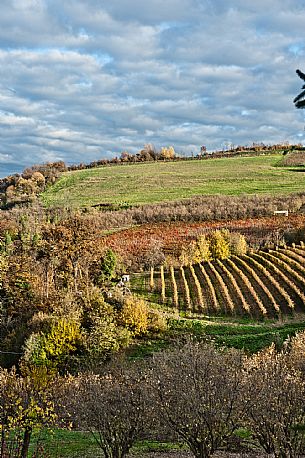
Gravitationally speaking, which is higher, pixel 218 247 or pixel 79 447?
pixel 218 247

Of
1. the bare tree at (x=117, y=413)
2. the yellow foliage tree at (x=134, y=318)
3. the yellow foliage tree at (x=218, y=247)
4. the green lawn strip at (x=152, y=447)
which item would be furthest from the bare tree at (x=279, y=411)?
the yellow foliage tree at (x=218, y=247)

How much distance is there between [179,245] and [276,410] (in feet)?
171

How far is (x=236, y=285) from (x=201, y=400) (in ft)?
112

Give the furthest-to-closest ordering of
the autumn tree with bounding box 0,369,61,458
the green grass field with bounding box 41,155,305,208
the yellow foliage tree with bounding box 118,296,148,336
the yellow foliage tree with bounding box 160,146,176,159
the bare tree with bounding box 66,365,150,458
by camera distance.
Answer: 1. the yellow foliage tree with bounding box 160,146,176,159
2. the green grass field with bounding box 41,155,305,208
3. the yellow foliage tree with bounding box 118,296,148,336
4. the bare tree with bounding box 66,365,150,458
5. the autumn tree with bounding box 0,369,61,458

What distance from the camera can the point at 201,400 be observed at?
13203 mm

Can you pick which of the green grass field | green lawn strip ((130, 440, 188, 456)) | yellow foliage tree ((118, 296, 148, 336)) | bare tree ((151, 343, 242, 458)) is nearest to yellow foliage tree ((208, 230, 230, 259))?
yellow foliage tree ((118, 296, 148, 336))

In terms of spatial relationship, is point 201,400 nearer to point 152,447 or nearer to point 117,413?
point 117,413

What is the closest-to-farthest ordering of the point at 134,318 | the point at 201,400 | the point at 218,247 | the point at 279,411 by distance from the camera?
1. the point at 279,411
2. the point at 201,400
3. the point at 134,318
4. the point at 218,247

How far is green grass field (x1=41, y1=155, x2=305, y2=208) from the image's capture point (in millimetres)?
92625

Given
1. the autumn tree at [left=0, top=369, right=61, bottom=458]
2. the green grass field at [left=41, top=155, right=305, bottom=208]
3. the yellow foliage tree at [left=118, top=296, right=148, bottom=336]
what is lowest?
the yellow foliage tree at [left=118, top=296, right=148, bottom=336]

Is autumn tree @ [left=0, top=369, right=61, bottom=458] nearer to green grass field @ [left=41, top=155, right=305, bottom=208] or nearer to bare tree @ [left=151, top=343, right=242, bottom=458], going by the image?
bare tree @ [left=151, top=343, right=242, bottom=458]

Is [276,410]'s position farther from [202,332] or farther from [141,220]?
[141,220]

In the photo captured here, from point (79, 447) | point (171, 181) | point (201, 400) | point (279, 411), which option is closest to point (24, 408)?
point (79, 447)

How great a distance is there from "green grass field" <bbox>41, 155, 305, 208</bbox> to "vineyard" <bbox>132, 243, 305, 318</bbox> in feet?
118
